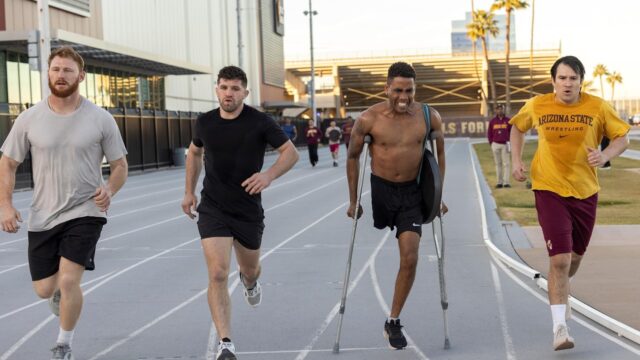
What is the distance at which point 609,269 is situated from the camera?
10016 millimetres

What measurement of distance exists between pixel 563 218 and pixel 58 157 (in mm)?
3387

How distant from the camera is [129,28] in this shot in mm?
50844

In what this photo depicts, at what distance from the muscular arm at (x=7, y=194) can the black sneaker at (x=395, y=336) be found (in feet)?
8.37

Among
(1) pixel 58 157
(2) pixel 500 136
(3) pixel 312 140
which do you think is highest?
(1) pixel 58 157

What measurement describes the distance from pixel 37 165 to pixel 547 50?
103 m

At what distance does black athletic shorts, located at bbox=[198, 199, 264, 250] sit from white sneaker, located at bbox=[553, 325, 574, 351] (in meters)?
2.12

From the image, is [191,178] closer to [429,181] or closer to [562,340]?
[429,181]

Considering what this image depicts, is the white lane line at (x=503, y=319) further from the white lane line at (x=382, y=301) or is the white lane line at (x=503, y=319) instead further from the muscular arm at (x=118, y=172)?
the muscular arm at (x=118, y=172)

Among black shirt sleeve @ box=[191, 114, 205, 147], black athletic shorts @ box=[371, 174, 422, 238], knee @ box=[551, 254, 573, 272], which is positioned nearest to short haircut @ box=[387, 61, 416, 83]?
black athletic shorts @ box=[371, 174, 422, 238]

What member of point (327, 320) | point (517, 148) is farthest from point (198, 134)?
point (517, 148)

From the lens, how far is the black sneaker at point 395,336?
22.1ft

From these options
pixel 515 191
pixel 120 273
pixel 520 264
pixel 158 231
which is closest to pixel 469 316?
pixel 520 264

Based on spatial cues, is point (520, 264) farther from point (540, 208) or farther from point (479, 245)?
point (540, 208)

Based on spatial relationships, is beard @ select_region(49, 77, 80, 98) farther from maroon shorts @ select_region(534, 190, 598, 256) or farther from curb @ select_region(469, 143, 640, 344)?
curb @ select_region(469, 143, 640, 344)
